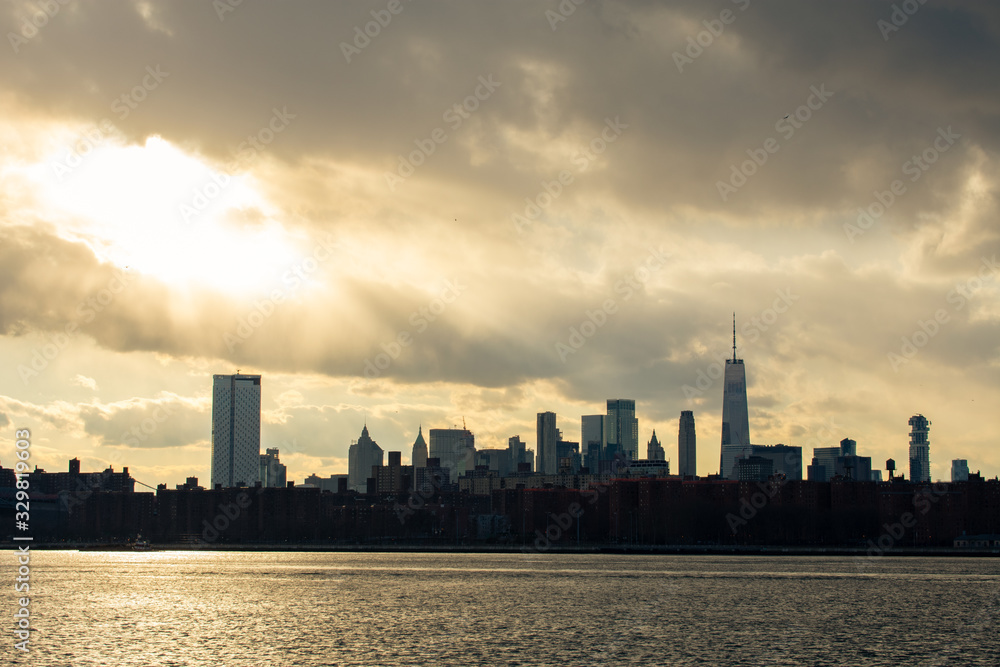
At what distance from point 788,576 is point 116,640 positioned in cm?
10897

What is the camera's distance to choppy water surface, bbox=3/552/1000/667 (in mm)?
78812

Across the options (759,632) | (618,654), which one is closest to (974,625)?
(759,632)

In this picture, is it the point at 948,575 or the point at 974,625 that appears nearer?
the point at 974,625

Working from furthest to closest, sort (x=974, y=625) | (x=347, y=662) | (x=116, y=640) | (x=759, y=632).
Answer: (x=974, y=625) < (x=759, y=632) < (x=116, y=640) < (x=347, y=662)

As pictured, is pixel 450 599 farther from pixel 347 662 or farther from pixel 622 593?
pixel 347 662

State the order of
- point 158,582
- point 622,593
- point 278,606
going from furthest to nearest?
point 158,582 → point 622,593 → point 278,606

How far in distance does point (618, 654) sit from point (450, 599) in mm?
47691

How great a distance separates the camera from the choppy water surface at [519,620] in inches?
3103

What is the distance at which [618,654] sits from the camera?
7900cm

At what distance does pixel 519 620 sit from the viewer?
101 m

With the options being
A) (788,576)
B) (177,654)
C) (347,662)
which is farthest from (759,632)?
(788,576)

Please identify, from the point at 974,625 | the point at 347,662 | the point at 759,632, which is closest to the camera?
the point at 347,662

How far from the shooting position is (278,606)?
117 meters

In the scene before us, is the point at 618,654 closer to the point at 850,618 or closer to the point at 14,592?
the point at 850,618
